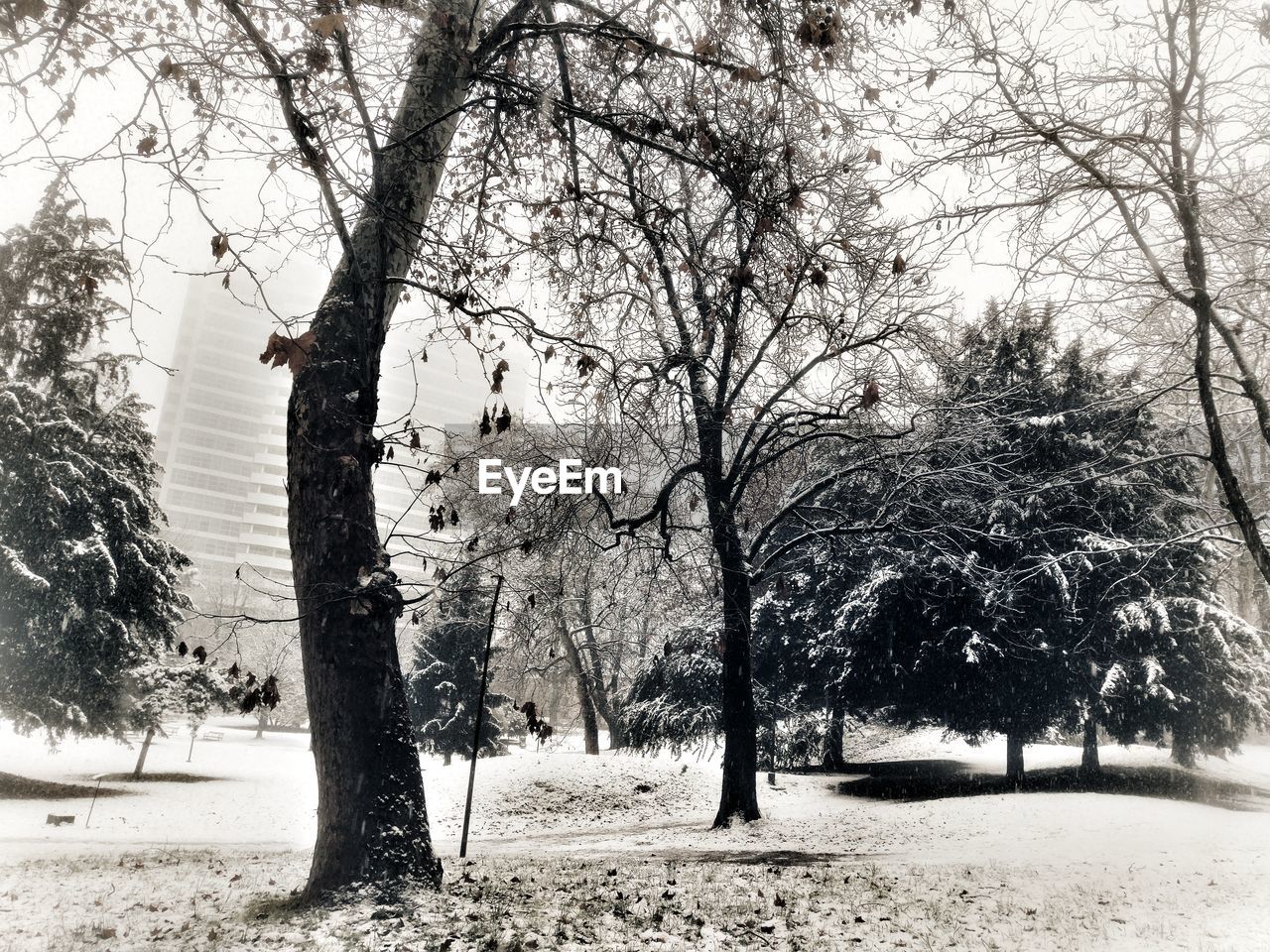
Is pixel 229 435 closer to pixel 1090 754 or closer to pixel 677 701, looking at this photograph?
pixel 677 701

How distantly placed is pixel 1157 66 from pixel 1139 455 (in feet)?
41.0

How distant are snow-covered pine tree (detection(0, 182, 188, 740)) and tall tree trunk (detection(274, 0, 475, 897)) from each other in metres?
10.2

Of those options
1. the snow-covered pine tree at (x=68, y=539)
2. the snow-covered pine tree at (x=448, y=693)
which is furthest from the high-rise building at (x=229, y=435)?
the snow-covered pine tree at (x=68, y=539)

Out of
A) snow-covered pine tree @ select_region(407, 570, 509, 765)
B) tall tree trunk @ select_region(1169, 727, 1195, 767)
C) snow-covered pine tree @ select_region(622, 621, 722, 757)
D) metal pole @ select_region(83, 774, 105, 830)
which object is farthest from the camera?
snow-covered pine tree @ select_region(407, 570, 509, 765)

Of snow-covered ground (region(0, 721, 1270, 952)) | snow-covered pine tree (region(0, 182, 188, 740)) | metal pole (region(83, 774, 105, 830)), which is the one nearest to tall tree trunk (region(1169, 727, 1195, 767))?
snow-covered ground (region(0, 721, 1270, 952))

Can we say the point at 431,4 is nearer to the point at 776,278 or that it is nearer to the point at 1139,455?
the point at 776,278

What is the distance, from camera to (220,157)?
4.05 m

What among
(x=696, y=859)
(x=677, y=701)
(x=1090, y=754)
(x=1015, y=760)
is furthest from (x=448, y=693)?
(x=696, y=859)

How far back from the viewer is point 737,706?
11.4m

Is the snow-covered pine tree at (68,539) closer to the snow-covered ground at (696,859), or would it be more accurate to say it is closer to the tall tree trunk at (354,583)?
the snow-covered ground at (696,859)

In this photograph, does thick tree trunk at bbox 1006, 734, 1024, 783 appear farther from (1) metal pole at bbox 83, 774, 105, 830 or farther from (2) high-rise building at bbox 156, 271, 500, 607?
(2) high-rise building at bbox 156, 271, 500, 607

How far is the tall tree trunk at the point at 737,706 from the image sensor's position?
11195 millimetres

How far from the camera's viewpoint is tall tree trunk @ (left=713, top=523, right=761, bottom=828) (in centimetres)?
1120

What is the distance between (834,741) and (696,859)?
1204 cm
